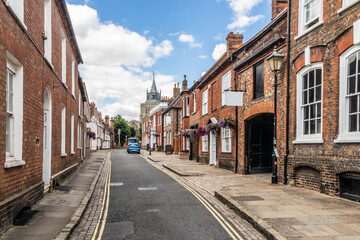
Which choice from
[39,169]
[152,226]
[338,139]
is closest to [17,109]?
[39,169]

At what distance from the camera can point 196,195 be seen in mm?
9477

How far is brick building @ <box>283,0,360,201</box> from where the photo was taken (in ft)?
25.3

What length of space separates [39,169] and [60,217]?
2091 mm

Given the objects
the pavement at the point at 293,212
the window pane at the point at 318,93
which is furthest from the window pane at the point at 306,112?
the pavement at the point at 293,212

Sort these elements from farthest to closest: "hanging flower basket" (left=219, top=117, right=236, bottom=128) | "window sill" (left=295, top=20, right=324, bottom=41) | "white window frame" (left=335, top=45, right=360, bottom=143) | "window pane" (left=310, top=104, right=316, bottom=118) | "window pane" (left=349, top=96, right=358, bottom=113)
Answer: "hanging flower basket" (left=219, top=117, right=236, bottom=128) → "window pane" (left=310, top=104, right=316, bottom=118) → "window sill" (left=295, top=20, right=324, bottom=41) → "white window frame" (left=335, top=45, right=360, bottom=143) → "window pane" (left=349, top=96, right=358, bottom=113)

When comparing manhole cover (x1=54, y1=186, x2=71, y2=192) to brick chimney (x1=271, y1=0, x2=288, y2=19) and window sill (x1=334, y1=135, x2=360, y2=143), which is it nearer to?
window sill (x1=334, y1=135, x2=360, y2=143)

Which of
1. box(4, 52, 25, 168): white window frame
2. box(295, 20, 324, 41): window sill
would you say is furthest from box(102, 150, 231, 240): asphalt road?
box(295, 20, 324, 41): window sill

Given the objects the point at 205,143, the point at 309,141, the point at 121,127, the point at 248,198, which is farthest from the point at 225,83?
the point at 121,127

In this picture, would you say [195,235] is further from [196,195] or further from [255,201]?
[196,195]

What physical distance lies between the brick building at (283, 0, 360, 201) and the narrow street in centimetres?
338

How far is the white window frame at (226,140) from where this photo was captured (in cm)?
1672

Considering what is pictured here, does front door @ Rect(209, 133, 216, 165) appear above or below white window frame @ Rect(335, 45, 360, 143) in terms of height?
below

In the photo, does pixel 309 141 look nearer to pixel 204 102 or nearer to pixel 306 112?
pixel 306 112

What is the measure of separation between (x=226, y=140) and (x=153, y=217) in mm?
11041
